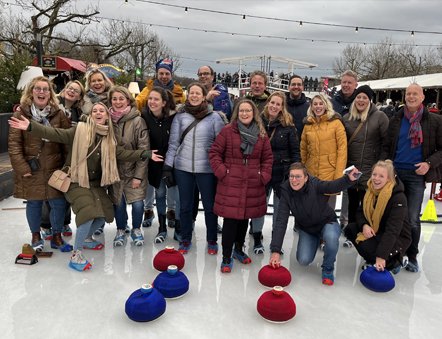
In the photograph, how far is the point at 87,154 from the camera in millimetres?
3158

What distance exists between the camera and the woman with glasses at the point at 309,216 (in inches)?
120

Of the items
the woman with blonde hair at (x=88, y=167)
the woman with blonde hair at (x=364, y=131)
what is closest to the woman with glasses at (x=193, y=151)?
the woman with blonde hair at (x=88, y=167)

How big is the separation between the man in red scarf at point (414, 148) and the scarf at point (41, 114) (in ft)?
10.0

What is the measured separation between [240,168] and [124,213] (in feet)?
4.45

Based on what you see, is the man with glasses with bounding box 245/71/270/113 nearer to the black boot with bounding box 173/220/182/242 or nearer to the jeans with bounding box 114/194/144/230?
the black boot with bounding box 173/220/182/242

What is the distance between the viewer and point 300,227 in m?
3.29

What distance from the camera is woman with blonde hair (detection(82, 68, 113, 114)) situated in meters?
3.61

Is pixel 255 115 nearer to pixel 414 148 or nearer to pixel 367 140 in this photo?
pixel 367 140

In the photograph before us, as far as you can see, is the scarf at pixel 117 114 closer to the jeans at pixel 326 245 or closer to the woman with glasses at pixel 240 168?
the woman with glasses at pixel 240 168

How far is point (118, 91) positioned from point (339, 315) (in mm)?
2596

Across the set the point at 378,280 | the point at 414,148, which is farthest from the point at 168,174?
the point at 414,148

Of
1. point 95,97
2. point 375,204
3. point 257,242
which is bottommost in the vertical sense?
point 257,242

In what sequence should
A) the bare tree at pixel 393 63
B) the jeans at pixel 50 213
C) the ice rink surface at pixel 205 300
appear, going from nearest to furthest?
the ice rink surface at pixel 205 300, the jeans at pixel 50 213, the bare tree at pixel 393 63

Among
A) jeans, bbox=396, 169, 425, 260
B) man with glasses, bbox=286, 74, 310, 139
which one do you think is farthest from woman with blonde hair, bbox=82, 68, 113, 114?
jeans, bbox=396, 169, 425, 260
